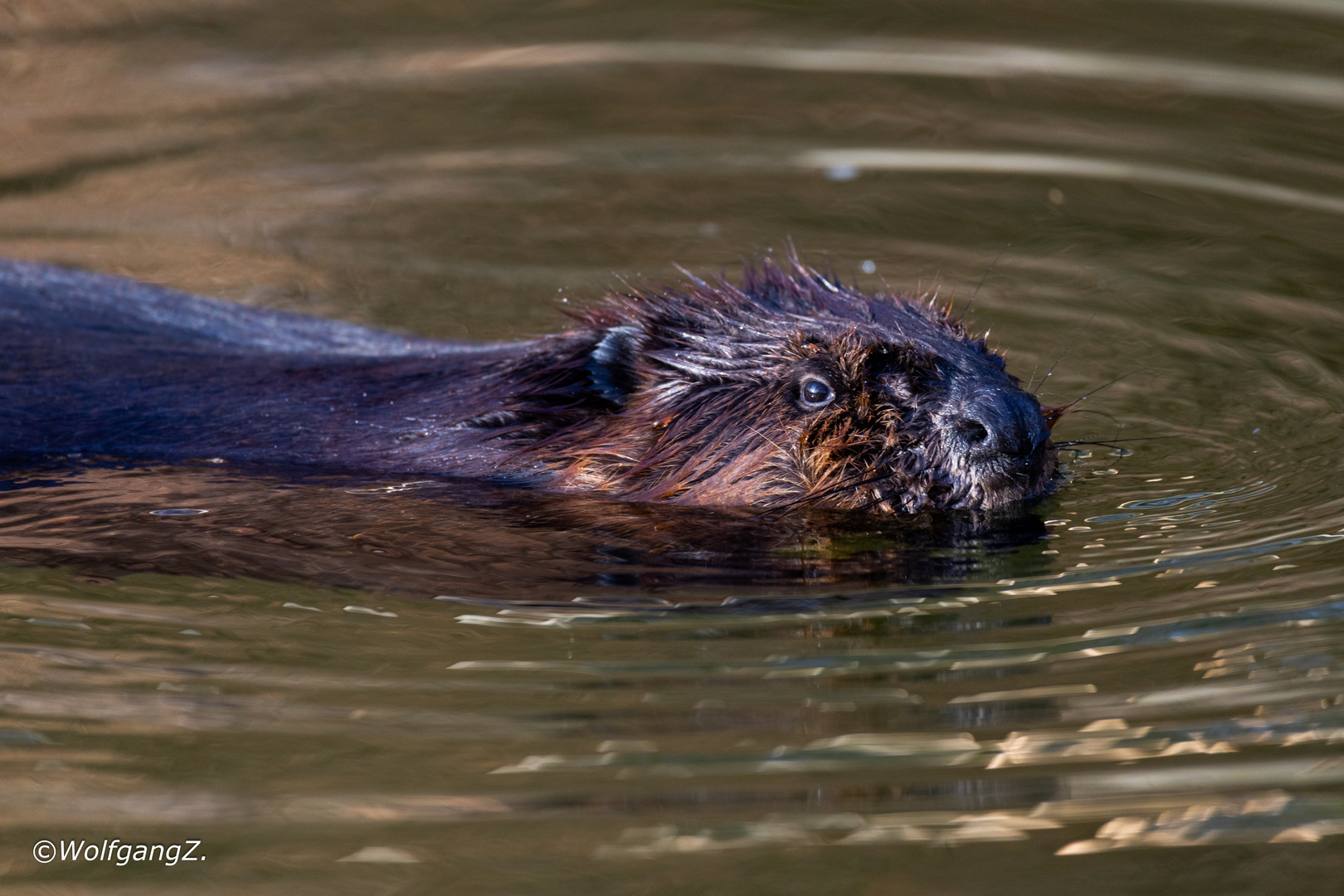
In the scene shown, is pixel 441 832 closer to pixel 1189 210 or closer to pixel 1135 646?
pixel 1135 646

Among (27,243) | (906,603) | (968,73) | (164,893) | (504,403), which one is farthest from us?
(968,73)

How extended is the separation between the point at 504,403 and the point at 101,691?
57.1 inches

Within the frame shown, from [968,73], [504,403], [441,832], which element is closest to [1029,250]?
[968,73]

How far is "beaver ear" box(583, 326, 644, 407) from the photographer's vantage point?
4594mm

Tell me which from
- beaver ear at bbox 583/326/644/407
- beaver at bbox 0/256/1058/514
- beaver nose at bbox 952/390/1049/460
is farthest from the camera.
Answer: beaver ear at bbox 583/326/644/407

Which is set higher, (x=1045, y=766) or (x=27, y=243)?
(x=27, y=243)

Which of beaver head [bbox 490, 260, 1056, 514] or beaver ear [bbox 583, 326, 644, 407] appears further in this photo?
beaver ear [bbox 583, 326, 644, 407]

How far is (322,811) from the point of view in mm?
3092

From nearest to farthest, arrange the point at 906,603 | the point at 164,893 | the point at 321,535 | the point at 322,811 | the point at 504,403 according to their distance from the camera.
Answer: the point at 164,893
the point at 322,811
the point at 906,603
the point at 321,535
the point at 504,403
